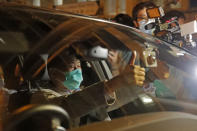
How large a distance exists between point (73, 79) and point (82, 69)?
0.11 meters

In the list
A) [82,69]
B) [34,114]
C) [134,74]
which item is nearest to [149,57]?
[134,74]

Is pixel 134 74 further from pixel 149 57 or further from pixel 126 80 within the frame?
pixel 149 57

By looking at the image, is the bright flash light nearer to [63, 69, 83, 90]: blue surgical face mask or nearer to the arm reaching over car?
the arm reaching over car

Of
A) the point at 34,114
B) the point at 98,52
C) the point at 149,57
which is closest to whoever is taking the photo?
the point at 34,114

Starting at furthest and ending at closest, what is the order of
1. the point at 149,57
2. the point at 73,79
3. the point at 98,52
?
the point at 149,57 < the point at 98,52 < the point at 73,79

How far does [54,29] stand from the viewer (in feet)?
3.78

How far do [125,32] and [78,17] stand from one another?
0.97ft

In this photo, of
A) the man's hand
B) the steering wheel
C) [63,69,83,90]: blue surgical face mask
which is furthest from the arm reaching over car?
the steering wheel

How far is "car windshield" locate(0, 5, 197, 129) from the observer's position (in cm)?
99

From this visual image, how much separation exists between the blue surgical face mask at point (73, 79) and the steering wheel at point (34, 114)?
28cm

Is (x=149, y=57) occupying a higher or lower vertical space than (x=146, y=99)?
higher

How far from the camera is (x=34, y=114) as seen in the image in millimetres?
772

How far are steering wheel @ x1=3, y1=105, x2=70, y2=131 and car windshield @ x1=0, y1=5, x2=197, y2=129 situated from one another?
0.06 metres

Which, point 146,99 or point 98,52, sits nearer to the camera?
point 146,99
